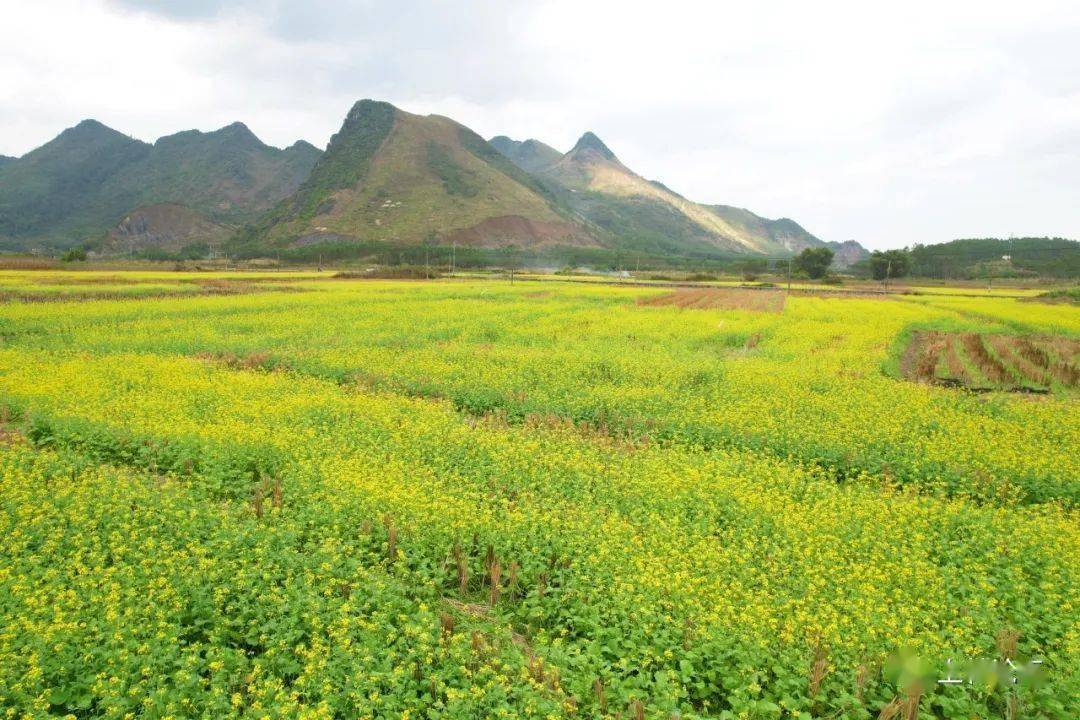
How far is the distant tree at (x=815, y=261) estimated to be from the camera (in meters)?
100

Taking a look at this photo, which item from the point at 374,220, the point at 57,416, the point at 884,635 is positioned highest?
the point at 374,220

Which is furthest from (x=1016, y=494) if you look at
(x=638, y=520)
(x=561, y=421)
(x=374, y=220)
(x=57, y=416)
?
(x=374, y=220)

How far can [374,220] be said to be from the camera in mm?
163250

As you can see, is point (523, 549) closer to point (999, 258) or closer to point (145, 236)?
point (999, 258)

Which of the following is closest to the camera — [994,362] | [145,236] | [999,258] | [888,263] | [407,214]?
[994,362]

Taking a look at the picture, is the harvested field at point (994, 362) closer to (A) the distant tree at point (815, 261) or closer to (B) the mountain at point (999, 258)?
(A) the distant tree at point (815, 261)

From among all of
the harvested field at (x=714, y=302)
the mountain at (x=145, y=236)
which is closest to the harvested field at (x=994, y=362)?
the harvested field at (x=714, y=302)

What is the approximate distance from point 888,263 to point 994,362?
266ft

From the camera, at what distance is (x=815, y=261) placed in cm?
10044

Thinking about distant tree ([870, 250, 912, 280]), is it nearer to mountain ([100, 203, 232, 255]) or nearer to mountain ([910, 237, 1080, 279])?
mountain ([910, 237, 1080, 279])

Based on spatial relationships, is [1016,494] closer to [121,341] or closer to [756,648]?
[756,648]

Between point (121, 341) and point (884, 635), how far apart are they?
916 inches

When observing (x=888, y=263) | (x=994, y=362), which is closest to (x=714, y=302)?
(x=994, y=362)

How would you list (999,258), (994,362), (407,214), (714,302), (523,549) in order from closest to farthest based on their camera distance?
(523,549)
(994,362)
(714,302)
(999,258)
(407,214)
